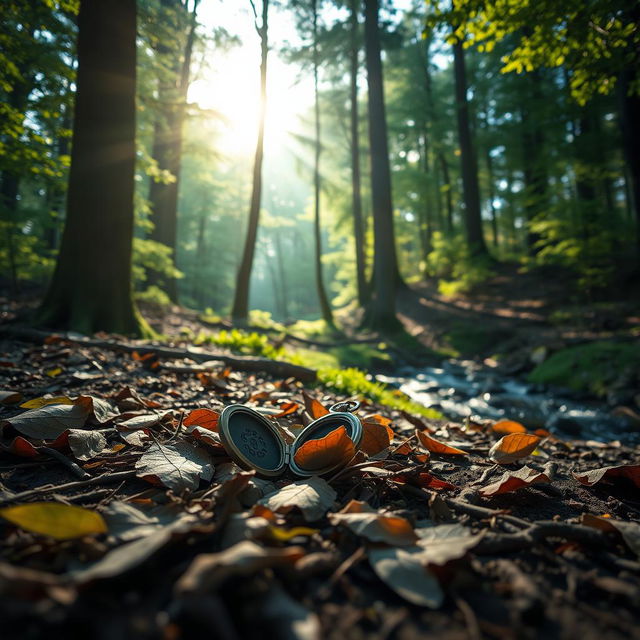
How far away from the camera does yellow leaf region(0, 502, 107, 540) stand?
812 millimetres

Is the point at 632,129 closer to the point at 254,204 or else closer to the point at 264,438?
the point at 254,204

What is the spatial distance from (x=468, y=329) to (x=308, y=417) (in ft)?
31.0

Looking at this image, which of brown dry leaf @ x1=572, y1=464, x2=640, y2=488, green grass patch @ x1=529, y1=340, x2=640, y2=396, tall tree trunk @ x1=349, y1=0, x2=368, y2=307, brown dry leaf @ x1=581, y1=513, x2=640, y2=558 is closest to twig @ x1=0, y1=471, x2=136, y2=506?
brown dry leaf @ x1=581, y1=513, x2=640, y2=558

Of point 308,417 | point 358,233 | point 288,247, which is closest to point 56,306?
point 308,417

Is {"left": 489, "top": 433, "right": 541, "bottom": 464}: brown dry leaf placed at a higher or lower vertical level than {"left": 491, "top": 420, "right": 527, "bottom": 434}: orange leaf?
higher

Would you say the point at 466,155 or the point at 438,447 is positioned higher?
the point at 466,155

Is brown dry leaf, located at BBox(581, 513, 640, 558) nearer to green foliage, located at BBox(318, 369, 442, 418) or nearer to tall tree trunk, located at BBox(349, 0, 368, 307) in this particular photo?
green foliage, located at BBox(318, 369, 442, 418)

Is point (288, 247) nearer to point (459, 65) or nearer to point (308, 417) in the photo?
point (459, 65)

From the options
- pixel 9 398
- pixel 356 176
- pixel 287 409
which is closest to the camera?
pixel 9 398

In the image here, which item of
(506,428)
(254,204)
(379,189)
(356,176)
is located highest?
(356,176)

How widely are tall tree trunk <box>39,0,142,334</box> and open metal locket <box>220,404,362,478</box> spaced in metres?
3.87

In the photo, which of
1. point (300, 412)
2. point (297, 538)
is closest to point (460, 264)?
point (300, 412)

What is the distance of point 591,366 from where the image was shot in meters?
6.68

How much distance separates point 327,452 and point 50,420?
1.21 m
